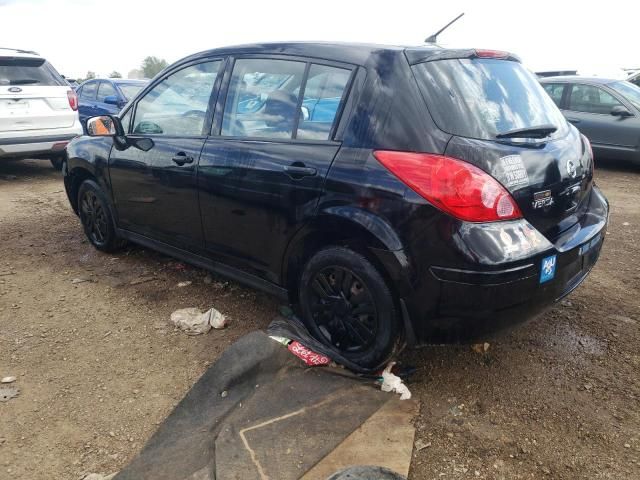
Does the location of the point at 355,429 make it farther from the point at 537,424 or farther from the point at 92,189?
the point at 92,189

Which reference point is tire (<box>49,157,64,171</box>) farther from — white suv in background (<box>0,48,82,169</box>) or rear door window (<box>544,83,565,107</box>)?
rear door window (<box>544,83,565,107</box>)

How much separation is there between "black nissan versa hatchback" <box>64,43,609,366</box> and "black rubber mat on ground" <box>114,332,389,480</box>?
0.25 m

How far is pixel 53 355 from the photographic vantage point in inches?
125

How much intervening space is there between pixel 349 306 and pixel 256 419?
74 cm

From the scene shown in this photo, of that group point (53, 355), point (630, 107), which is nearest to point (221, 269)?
point (53, 355)

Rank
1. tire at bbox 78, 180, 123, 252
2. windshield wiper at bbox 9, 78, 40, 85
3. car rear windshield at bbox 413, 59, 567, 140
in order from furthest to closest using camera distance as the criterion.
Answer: windshield wiper at bbox 9, 78, 40, 85
tire at bbox 78, 180, 123, 252
car rear windshield at bbox 413, 59, 567, 140

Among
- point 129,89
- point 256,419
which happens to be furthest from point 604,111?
point 129,89

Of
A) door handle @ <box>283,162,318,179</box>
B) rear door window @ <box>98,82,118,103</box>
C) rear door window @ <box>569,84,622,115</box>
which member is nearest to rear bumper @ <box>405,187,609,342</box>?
door handle @ <box>283,162,318,179</box>

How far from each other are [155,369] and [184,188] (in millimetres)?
1212

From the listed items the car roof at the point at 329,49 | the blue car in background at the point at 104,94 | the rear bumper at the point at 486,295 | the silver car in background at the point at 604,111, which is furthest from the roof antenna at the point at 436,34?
the blue car in background at the point at 104,94

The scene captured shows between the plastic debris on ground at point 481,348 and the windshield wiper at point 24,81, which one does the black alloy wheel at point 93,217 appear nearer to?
the plastic debris on ground at point 481,348

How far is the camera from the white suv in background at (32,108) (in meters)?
7.38

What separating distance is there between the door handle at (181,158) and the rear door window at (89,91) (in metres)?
8.42

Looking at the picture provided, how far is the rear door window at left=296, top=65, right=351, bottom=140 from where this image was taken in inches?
108
